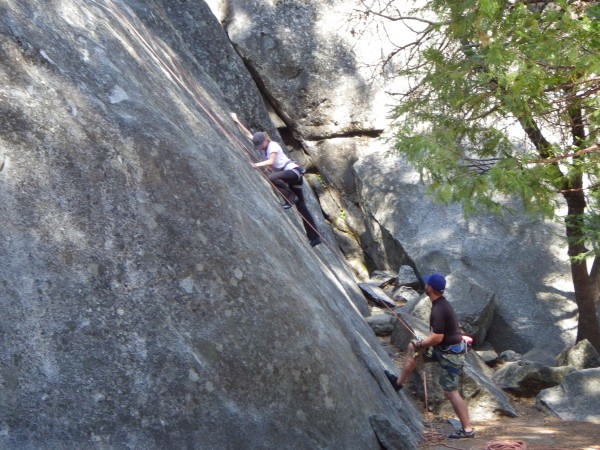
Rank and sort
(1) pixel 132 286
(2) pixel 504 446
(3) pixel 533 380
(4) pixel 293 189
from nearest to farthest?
1. (1) pixel 132 286
2. (2) pixel 504 446
3. (4) pixel 293 189
4. (3) pixel 533 380

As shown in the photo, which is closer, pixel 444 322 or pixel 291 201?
pixel 444 322

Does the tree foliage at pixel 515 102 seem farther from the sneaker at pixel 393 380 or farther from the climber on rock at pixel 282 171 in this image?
the sneaker at pixel 393 380

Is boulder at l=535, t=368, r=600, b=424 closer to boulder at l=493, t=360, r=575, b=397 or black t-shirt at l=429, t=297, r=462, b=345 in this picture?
boulder at l=493, t=360, r=575, b=397

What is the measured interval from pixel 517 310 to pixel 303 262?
26.9 ft

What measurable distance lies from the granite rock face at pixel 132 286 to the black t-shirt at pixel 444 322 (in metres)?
1.52

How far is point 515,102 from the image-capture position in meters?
9.11

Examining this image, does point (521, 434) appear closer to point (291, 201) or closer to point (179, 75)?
point (291, 201)

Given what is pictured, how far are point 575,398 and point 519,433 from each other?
1.60 meters

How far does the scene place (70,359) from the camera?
4762 mm

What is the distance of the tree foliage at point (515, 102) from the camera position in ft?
27.4

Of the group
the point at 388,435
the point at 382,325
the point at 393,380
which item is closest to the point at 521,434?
the point at 393,380

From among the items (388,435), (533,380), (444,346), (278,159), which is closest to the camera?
(388,435)

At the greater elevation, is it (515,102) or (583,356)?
(515,102)

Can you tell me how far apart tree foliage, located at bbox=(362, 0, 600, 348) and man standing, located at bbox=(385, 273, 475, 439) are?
174 cm
